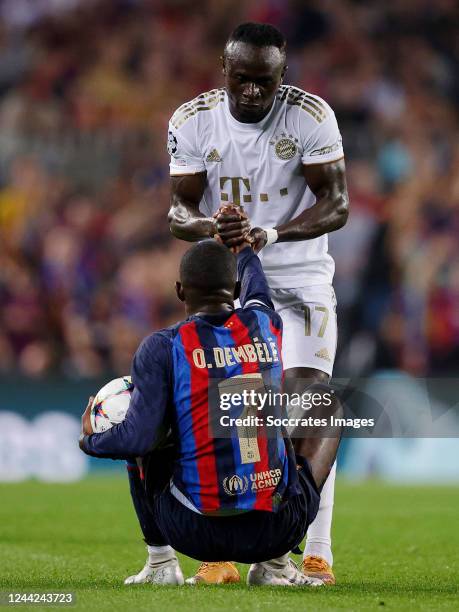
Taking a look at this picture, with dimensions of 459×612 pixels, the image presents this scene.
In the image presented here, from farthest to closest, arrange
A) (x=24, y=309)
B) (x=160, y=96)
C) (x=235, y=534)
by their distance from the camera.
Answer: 1. (x=160, y=96)
2. (x=24, y=309)
3. (x=235, y=534)

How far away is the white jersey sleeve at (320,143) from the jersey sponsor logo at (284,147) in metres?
0.06

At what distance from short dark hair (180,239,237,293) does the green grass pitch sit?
4.04ft

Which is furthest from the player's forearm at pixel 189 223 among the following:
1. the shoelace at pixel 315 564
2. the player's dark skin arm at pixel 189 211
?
the shoelace at pixel 315 564

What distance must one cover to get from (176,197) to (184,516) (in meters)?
1.91

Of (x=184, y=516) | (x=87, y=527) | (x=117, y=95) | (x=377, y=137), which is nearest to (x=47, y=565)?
(x=184, y=516)

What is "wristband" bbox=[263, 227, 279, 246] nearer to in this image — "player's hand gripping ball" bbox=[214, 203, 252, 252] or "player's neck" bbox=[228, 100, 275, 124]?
"player's hand gripping ball" bbox=[214, 203, 252, 252]

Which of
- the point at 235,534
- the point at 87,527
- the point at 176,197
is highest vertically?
the point at 176,197

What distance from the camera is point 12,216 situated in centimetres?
1573

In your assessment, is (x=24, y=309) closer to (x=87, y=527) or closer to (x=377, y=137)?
(x=377, y=137)

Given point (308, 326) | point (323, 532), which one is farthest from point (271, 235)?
point (323, 532)

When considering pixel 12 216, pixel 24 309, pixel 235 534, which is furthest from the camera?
pixel 12 216

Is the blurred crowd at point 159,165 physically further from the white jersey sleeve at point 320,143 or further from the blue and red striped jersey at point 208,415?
the blue and red striped jersey at point 208,415

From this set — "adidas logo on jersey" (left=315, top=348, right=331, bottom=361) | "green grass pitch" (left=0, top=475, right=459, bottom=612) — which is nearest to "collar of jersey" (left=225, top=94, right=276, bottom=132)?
"adidas logo on jersey" (left=315, top=348, right=331, bottom=361)

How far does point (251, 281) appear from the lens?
17.8 feet
